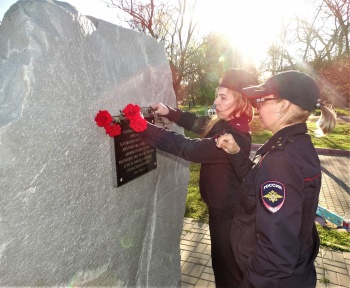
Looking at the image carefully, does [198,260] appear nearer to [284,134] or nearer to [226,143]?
[226,143]

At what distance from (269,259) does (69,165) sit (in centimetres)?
122

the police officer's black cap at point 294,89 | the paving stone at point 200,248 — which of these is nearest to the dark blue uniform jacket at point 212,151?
the police officer's black cap at point 294,89

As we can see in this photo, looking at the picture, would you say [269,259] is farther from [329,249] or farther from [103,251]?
[329,249]

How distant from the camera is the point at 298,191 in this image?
1.45 metres

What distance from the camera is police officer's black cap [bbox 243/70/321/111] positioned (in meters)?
1.61

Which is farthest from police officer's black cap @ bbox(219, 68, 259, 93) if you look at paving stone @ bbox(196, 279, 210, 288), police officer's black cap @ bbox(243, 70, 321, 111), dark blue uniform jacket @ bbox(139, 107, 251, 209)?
paving stone @ bbox(196, 279, 210, 288)

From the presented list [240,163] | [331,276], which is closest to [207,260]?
[331,276]

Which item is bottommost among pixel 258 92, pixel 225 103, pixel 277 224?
pixel 277 224


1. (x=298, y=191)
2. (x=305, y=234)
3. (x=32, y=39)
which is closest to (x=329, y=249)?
(x=305, y=234)

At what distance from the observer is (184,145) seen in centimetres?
203

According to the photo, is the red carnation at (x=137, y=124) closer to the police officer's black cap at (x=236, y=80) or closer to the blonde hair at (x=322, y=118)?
the police officer's black cap at (x=236, y=80)

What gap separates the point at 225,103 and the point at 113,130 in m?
0.97

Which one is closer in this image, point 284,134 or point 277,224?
point 277,224

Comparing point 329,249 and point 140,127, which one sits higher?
point 140,127
